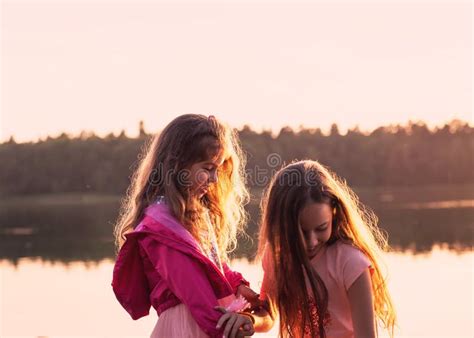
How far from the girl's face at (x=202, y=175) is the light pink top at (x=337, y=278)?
17.4 inches

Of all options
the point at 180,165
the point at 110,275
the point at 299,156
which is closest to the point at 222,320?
the point at 180,165

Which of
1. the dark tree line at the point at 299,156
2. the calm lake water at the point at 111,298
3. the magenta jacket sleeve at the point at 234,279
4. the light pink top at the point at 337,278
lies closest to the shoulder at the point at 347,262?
the light pink top at the point at 337,278

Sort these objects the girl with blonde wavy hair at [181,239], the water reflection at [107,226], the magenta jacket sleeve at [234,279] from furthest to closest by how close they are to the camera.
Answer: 1. the water reflection at [107,226]
2. the magenta jacket sleeve at [234,279]
3. the girl with blonde wavy hair at [181,239]

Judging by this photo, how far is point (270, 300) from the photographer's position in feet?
9.53

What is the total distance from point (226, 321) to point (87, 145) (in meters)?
45.5

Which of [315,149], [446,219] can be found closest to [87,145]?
[315,149]

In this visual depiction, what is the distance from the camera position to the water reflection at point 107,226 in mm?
21672

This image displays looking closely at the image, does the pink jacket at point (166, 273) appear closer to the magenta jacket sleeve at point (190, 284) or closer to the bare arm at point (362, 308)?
the magenta jacket sleeve at point (190, 284)

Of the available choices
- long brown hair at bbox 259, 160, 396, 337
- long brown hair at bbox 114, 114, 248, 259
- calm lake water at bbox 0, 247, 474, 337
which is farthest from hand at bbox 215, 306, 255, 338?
calm lake water at bbox 0, 247, 474, 337

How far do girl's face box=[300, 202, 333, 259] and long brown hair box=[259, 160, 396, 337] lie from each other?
2 centimetres

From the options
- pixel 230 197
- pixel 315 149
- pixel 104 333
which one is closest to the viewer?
pixel 230 197

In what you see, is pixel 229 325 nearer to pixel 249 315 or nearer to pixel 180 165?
pixel 249 315

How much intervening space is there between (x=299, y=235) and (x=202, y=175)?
0.43 m

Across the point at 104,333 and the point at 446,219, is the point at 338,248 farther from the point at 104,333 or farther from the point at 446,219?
the point at 446,219
